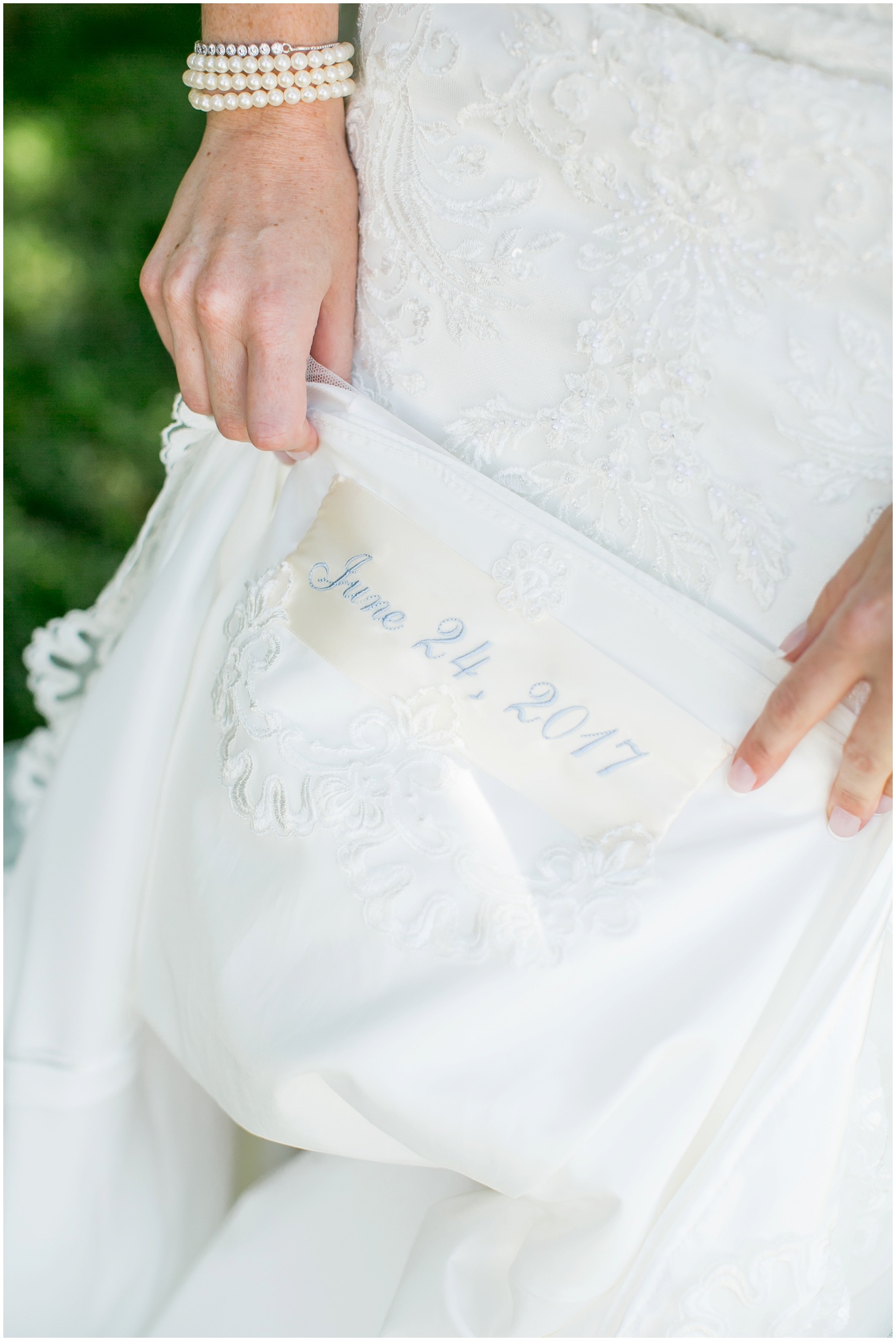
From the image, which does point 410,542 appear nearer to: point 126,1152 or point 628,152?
point 628,152

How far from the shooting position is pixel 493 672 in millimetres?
832

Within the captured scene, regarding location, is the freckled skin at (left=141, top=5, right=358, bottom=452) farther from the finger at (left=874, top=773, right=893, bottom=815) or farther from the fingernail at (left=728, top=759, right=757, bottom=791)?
the finger at (left=874, top=773, right=893, bottom=815)

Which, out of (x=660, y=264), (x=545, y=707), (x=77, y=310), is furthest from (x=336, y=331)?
(x=77, y=310)

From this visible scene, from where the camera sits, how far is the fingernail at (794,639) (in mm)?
Answer: 773

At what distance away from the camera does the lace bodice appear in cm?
71

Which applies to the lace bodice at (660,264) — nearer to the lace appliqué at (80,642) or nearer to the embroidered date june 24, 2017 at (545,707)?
the embroidered date june 24, 2017 at (545,707)

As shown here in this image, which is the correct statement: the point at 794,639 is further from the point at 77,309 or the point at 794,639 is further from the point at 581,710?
the point at 77,309

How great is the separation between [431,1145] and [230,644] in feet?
1.58

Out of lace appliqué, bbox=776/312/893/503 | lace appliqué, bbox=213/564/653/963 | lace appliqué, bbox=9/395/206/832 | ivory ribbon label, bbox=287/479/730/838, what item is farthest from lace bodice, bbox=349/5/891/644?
lace appliqué, bbox=9/395/206/832

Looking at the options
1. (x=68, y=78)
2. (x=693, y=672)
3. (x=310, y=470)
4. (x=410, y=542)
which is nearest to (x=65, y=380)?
(x=68, y=78)

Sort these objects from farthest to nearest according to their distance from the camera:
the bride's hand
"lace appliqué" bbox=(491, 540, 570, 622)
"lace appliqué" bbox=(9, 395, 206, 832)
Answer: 1. "lace appliqué" bbox=(9, 395, 206, 832)
2. "lace appliqué" bbox=(491, 540, 570, 622)
3. the bride's hand

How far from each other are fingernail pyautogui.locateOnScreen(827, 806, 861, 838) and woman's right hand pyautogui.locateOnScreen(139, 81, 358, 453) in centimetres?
59

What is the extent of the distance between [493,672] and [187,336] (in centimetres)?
46

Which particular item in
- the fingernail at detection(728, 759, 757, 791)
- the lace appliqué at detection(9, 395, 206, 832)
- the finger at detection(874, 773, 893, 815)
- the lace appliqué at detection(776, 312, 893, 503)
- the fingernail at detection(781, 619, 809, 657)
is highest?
the lace appliqué at detection(776, 312, 893, 503)
